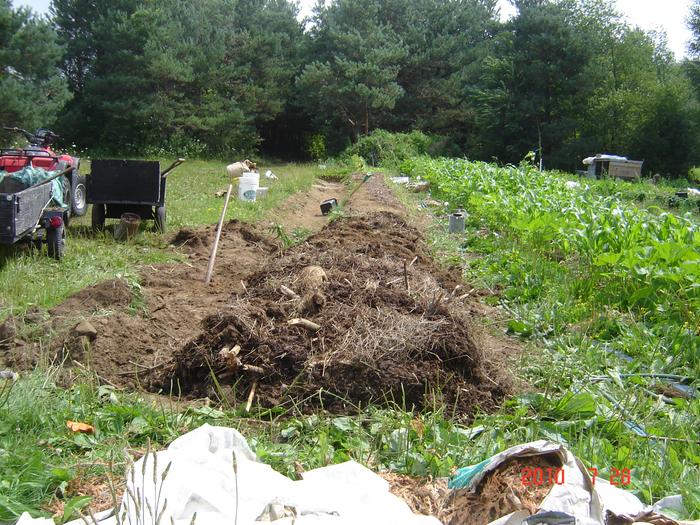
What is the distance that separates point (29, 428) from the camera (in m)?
3.13

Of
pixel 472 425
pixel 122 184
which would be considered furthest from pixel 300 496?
pixel 122 184

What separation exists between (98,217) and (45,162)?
1.10 m

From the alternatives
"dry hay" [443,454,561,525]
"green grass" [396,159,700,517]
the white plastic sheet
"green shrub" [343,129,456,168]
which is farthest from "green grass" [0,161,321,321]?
"green shrub" [343,129,456,168]

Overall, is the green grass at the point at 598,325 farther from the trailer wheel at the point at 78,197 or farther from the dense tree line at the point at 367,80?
the dense tree line at the point at 367,80

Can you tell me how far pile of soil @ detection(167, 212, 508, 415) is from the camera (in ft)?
12.6

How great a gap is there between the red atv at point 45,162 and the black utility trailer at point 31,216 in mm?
1416

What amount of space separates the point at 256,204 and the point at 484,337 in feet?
26.9

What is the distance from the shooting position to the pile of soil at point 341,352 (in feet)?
12.6

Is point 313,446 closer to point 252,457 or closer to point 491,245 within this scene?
point 252,457

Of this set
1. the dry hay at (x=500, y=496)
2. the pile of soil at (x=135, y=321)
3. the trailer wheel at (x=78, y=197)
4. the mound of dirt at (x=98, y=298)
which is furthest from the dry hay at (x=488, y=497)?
the trailer wheel at (x=78, y=197)

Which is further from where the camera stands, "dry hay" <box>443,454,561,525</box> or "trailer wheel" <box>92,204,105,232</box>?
"trailer wheel" <box>92,204,105,232</box>

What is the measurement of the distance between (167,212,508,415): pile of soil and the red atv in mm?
5664

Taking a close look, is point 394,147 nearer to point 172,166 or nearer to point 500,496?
point 172,166

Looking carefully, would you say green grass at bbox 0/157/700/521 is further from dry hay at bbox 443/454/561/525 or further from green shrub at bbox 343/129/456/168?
green shrub at bbox 343/129/456/168
